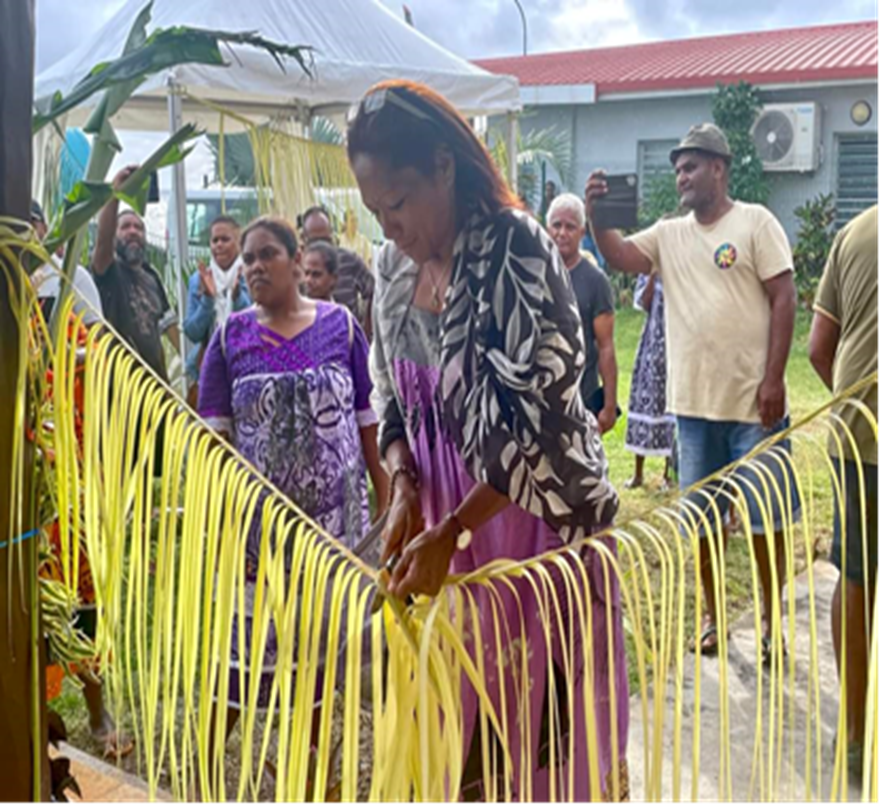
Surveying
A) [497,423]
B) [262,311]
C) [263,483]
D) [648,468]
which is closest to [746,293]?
[262,311]

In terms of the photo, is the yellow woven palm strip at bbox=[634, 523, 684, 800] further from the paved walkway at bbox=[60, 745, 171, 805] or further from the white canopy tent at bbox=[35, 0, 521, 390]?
the white canopy tent at bbox=[35, 0, 521, 390]

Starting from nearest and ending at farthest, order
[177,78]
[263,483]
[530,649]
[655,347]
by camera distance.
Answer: [263,483]
[530,649]
[177,78]
[655,347]

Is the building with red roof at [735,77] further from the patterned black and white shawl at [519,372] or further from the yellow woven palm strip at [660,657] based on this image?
the yellow woven palm strip at [660,657]

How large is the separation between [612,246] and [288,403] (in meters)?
0.70

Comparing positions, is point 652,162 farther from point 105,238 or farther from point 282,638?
point 282,638

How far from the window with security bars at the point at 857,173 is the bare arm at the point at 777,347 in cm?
257

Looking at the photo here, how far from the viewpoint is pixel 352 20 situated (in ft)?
11.2

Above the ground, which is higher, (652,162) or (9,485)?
(652,162)

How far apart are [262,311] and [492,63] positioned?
3.02 meters

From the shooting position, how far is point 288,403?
1949mm

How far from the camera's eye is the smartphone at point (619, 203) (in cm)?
158

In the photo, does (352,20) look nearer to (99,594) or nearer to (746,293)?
(746,293)

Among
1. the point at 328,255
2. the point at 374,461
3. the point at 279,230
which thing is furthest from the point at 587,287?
the point at 279,230

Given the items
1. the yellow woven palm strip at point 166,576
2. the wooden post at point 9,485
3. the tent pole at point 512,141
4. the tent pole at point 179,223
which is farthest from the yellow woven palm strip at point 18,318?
the tent pole at point 512,141
